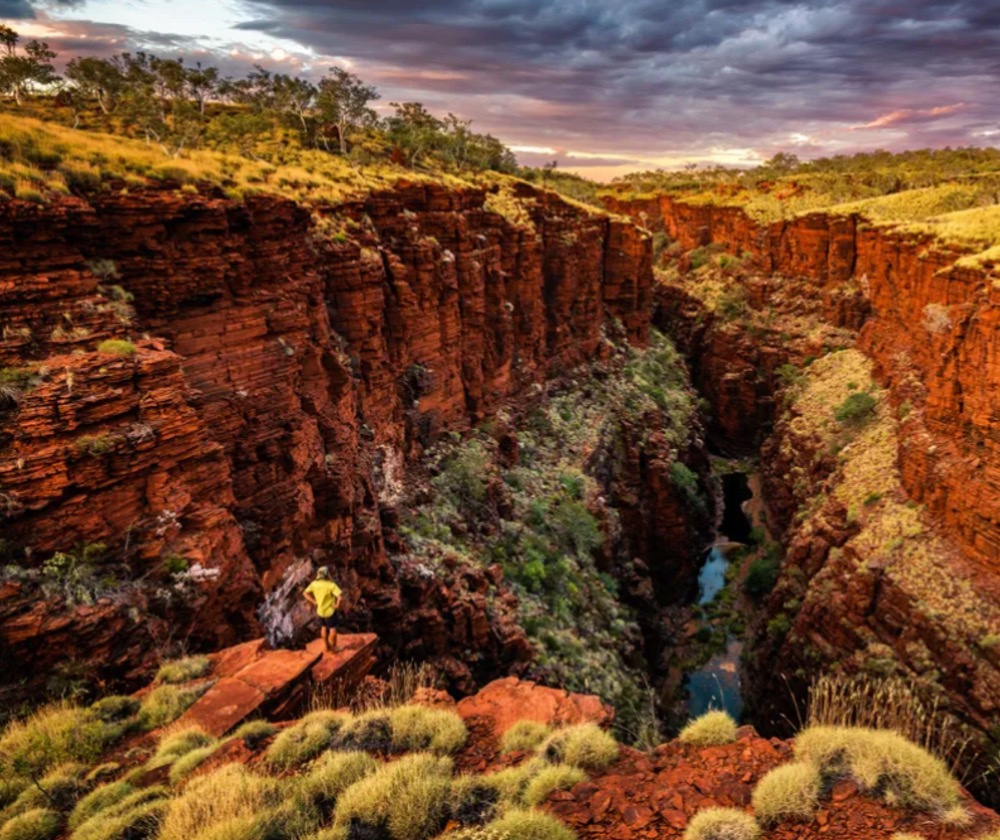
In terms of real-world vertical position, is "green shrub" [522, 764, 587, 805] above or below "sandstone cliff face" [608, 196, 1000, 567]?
below

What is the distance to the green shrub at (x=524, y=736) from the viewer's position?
28.0 ft

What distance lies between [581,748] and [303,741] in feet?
12.8

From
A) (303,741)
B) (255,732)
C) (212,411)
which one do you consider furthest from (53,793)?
(212,411)

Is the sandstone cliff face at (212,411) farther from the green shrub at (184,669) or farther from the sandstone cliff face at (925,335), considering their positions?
the sandstone cliff face at (925,335)

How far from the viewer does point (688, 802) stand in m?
6.88

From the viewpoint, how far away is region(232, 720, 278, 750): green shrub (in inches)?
332

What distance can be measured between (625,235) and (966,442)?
1217 inches

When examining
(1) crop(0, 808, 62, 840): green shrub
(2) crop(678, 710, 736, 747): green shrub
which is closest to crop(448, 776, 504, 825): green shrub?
(2) crop(678, 710, 736, 747): green shrub

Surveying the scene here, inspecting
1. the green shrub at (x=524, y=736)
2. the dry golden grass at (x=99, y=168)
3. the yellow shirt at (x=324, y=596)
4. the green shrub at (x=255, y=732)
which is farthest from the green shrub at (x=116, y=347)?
the green shrub at (x=524, y=736)

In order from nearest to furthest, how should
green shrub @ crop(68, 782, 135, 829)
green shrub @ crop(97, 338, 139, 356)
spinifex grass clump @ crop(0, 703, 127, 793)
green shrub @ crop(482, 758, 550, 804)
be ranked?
green shrub @ crop(68, 782, 135, 829) → green shrub @ crop(482, 758, 550, 804) → spinifex grass clump @ crop(0, 703, 127, 793) → green shrub @ crop(97, 338, 139, 356)

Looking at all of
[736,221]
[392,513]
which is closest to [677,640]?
[392,513]

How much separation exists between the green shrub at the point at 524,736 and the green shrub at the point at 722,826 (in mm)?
2695

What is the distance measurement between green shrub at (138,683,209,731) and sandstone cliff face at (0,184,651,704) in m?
1.17

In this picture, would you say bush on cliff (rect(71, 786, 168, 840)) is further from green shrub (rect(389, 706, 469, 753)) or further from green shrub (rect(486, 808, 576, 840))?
green shrub (rect(486, 808, 576, 840))
